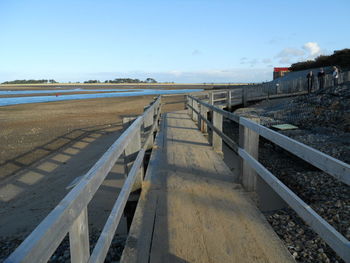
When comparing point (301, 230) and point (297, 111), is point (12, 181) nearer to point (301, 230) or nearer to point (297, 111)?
point (301, 230)

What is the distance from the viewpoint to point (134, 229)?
2795 mm

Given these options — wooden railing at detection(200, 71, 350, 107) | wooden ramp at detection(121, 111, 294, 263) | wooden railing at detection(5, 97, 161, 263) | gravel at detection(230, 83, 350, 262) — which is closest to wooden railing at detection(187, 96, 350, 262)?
wooden ramp at detection(121, 111, 294, 263)

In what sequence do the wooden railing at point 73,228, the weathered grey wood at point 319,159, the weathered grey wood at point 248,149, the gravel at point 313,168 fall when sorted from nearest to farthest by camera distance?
the wooden railing at point 73,228 < the weathered grey wood at point 319,159 < the weathered grey wood at point 248,149 < the gravel at point 313,168

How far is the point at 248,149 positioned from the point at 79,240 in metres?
2.49

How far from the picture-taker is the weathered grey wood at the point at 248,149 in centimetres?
342

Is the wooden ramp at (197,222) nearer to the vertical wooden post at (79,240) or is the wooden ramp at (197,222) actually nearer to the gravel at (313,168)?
the vertical wooden post at (79,240)

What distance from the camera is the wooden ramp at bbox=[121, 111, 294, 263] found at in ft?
7.89

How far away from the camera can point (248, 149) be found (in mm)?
3447

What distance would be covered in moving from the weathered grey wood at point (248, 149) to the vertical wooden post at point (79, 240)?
7.93 ft

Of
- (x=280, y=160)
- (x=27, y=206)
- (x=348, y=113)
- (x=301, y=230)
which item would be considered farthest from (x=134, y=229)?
(x=348, y=113)

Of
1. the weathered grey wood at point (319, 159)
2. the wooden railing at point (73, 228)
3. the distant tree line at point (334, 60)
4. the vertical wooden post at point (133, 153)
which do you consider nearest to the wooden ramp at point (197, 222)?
the vertical wooden post at point (133, 153)

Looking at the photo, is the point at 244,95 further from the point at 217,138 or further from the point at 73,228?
the point at 73,228

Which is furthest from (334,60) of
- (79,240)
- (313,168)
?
(79,240)

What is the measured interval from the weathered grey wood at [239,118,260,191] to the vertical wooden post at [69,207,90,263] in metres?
2.42
